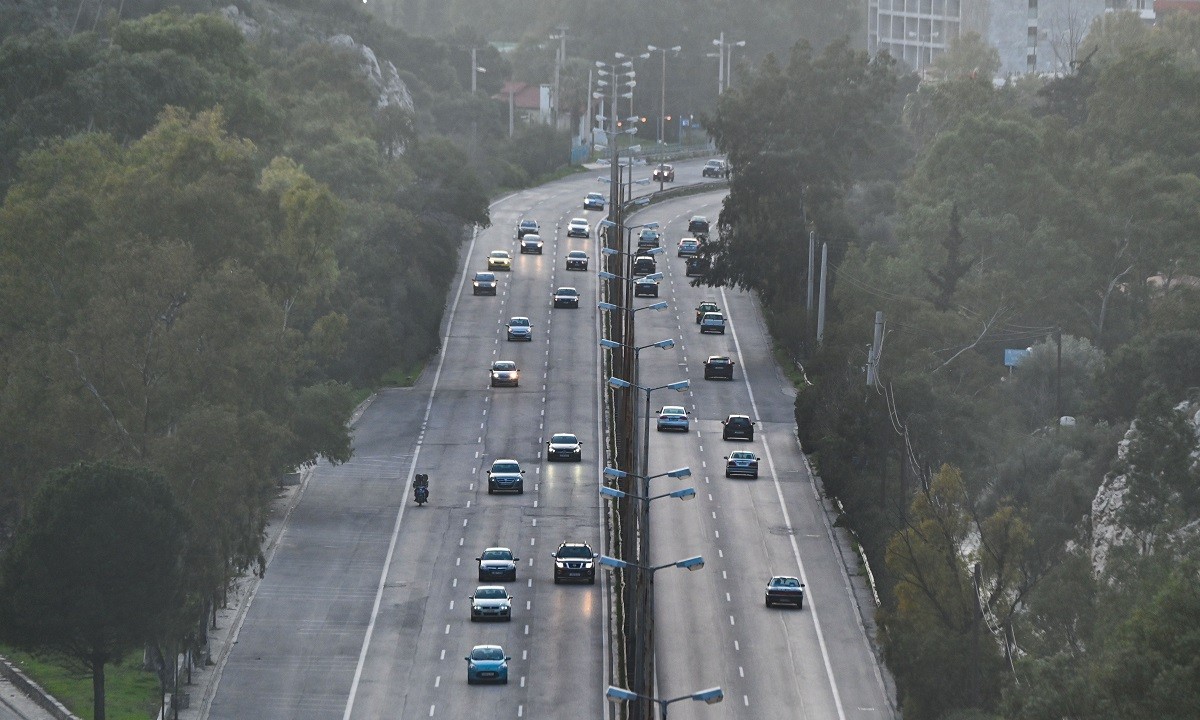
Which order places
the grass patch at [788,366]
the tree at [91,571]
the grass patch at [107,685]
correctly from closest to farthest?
the tree at [91,571]
the grass patch at [107,685]
the grass patch at [788,366]

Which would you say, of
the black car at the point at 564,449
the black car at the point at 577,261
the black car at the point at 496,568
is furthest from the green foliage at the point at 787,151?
the black car at the point at 496,568

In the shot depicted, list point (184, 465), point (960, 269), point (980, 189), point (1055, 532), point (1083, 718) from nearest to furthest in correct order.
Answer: point (1083, 718) < point (184, 465) < point (1055, 532) < point (960, 269) < point (980, 189)

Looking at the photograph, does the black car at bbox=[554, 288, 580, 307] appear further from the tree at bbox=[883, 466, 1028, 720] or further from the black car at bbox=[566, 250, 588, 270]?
the tree at bbox=[883, 466, 1028, 720]

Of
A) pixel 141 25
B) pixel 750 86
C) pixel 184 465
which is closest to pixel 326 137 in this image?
pixel 141 25

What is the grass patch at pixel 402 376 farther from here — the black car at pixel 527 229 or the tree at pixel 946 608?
the tree at pixel 946 608

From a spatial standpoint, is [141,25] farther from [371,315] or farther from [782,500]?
[782,500]

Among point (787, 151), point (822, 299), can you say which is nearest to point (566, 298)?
point (787, 151)
